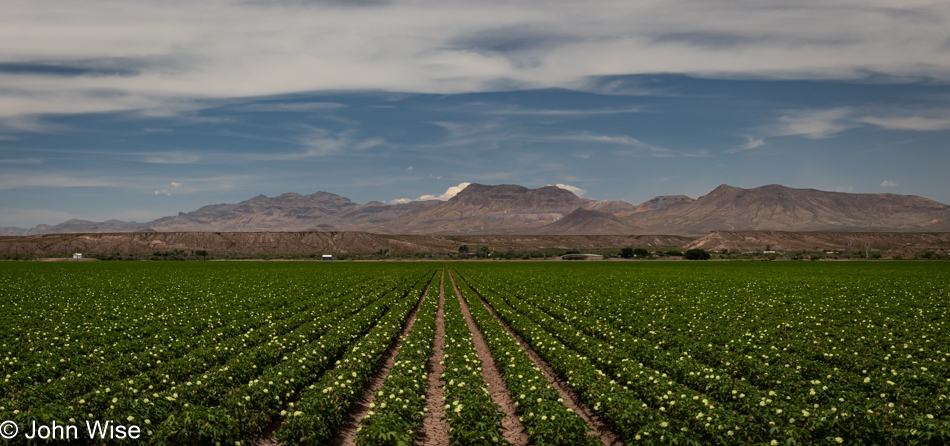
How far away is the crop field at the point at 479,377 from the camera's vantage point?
10469mm

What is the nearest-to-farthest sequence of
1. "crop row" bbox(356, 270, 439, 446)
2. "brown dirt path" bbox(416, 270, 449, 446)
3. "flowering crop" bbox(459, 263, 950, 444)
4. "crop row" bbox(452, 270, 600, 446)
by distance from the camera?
"crop row" bbox(356, 270, 439, 446)
"flowering crop" bbox(459, 263, 950, 444)
"crop row" bbox(452, 270, 600, 446)
"brown dirt path" bbox(416, 270, 449, 446)

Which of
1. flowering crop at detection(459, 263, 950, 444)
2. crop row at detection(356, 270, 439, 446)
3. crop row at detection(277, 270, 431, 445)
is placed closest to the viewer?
crop row at detection(356, 270, 439, 446)

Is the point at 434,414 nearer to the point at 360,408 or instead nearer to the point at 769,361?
the point at 360,408

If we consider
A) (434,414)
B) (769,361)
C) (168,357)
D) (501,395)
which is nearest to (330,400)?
(434,414)

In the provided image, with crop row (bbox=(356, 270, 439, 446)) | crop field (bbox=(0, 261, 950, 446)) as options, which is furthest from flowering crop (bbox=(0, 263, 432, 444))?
crop row (bbox=(356, 270, 439, 446))

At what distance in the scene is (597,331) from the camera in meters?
22.4

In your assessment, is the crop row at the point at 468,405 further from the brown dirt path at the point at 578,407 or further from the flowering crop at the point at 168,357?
the flowering crop at the point at 168,357

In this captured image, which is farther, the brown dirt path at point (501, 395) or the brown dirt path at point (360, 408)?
the brown dirt path at point (501, 395)

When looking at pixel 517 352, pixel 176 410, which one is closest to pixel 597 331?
pixel 517 352

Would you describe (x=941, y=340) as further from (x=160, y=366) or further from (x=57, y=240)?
(x=57, y=240)

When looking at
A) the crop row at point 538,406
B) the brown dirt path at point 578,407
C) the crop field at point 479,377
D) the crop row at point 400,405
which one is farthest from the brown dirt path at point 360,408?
the brown dirt path at point 578,407

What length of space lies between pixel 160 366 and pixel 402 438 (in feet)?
30.4

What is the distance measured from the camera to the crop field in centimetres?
1047

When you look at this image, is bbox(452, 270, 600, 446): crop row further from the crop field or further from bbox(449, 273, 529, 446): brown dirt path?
bbox(449, 273, 529, 446): brown dirt path
